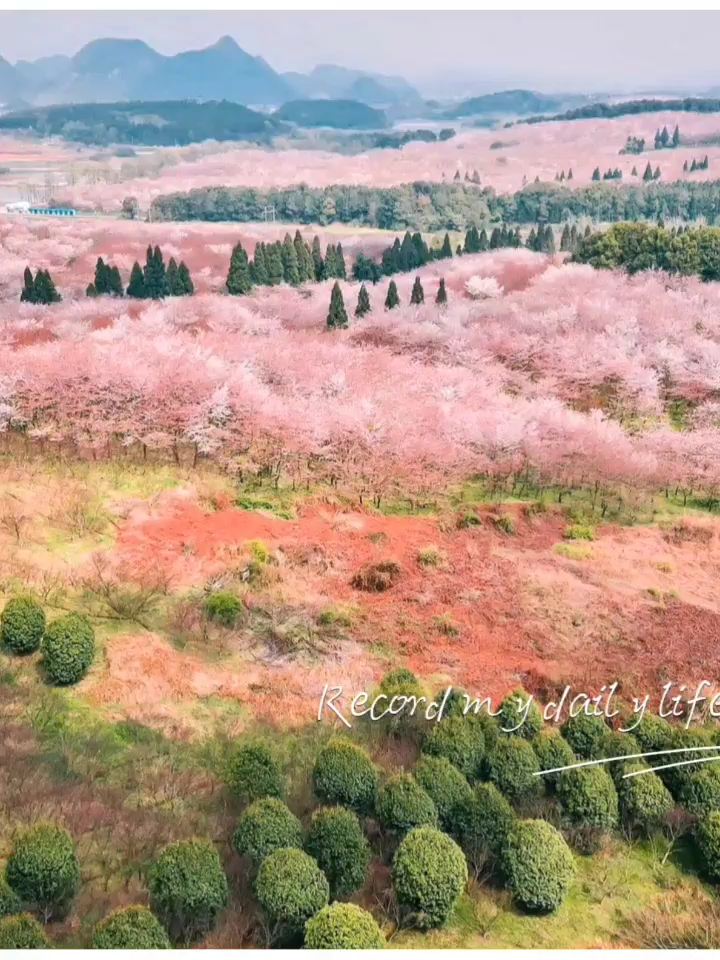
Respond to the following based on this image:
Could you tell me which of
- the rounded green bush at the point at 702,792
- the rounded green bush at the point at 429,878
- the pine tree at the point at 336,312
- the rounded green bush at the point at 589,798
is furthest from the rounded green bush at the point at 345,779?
the pine tree at the point at 336,312

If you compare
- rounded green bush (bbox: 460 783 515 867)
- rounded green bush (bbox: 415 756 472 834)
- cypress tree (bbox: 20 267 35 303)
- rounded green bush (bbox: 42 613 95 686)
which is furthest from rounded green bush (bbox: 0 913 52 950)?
cypress tree (bbox: 20 267 35 303)

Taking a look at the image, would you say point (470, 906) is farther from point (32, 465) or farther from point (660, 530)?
point (32, 465)

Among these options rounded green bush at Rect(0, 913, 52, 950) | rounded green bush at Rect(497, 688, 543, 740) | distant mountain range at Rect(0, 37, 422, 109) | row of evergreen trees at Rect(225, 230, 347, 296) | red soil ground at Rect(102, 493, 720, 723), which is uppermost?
distant mountain range at Rect(0, 37, 422, 109)

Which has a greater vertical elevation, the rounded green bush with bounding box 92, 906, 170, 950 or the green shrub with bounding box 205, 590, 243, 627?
the rounded green bush with bounding box 92, 906, 170, 950

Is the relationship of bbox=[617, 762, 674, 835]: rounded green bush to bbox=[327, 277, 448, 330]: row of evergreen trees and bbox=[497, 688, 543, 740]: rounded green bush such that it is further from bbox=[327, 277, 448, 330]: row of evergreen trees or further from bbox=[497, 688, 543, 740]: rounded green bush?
bbox=[327, 277, 448, 330]: row of evergreen trees

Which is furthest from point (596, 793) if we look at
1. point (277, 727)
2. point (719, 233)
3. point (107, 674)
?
point (719, 233)
